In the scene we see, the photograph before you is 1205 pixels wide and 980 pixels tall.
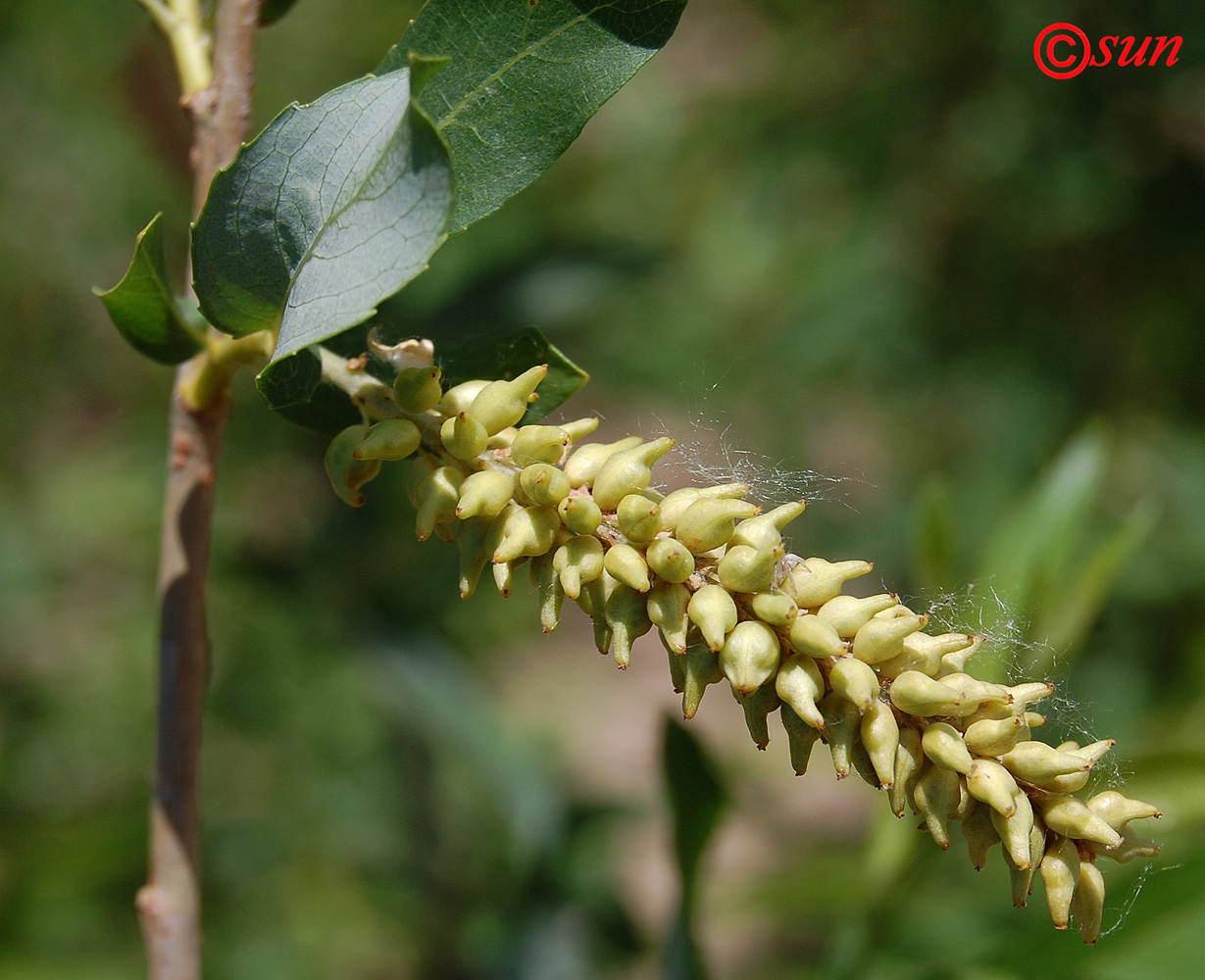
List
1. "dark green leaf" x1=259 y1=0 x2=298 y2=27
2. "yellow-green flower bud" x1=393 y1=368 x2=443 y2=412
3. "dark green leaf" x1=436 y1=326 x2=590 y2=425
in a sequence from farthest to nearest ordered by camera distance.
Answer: "dark green leaf" x1=259 y1=0 x2=298 y2=27
"dark green leaf" x1=436 y1=326 x2=590 y2=425
"yellow-green flower bud" x1=393 y1=368 x2=443 y2=412

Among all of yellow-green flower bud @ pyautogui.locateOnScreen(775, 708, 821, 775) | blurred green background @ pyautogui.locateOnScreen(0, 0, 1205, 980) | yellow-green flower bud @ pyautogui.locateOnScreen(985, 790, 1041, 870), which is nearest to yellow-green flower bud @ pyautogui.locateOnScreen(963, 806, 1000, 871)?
yellow-green flower bud @ pyautogui.locateOnScreen(985, 790, 1041, 870)

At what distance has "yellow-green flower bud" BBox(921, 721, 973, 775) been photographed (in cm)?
71

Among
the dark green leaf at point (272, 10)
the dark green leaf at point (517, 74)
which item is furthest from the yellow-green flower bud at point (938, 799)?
the dark green leaf at point (272, 10)

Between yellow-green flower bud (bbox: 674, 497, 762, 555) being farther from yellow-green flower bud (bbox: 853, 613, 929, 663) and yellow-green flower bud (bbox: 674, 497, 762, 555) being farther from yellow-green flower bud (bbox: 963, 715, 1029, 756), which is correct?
yellow-green flower bud (bbox: 963, 715, 1029, 756)

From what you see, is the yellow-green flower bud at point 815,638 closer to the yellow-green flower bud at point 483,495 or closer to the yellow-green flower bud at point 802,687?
the yellow-green flower bud at point 802,687

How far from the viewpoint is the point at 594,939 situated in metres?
2.27

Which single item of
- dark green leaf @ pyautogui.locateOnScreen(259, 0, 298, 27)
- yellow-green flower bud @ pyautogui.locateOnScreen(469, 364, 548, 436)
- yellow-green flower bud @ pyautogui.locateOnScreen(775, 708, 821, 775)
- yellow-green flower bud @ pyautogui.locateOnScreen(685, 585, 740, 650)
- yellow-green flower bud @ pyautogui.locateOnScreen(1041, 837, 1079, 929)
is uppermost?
dark green leaf @ pyautogui.locateOnScreen(259, 0, 298, 27)

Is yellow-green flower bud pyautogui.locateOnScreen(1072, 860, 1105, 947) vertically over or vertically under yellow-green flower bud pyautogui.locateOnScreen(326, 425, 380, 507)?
under

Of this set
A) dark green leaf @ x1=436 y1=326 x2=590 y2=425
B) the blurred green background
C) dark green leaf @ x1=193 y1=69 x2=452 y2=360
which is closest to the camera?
dark green leaf @ x1=193 y1=69 x2=452 y2=360

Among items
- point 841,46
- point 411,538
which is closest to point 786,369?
point 841,46

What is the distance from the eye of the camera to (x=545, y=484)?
2.44ft

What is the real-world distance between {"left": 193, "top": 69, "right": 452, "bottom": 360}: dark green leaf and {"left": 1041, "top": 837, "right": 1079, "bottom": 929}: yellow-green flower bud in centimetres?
61

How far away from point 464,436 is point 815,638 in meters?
0.30

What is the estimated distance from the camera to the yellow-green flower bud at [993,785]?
0.69 meters
